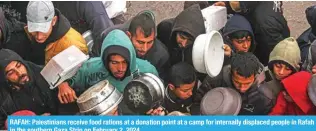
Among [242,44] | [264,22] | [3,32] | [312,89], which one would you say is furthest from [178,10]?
[312,89]

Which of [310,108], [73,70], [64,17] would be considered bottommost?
[310,108]

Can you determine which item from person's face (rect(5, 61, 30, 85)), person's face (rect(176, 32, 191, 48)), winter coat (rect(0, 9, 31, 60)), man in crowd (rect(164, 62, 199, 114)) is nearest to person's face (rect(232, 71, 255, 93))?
man in crowd (rect(164, 62, 199, 114))

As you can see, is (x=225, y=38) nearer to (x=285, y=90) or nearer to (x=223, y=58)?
(x=223, y=58)

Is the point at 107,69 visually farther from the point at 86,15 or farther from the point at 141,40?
the point at 86,15

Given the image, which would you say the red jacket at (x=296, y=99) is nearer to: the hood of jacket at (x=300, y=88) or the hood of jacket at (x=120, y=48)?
the hood of jacket at (x=300, y=88)

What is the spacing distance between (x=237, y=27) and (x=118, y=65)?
0.99 m

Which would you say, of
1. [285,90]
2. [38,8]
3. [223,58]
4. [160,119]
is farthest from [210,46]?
[38,8]

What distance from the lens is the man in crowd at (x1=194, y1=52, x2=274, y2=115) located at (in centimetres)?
399

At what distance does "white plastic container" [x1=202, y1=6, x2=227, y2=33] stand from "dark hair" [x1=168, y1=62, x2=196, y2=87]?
2.02ft

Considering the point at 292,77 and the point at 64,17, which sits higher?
the point at 64,17

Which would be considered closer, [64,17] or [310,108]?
[310,108]

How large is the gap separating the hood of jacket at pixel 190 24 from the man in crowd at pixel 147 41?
0.16 meters

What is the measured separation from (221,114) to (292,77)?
1.87 ft

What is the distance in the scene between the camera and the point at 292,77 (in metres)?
3.99
